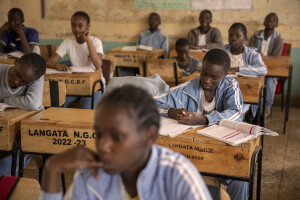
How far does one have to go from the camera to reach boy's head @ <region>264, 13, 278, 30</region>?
561 centimetres

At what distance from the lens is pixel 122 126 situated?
0.98 meters

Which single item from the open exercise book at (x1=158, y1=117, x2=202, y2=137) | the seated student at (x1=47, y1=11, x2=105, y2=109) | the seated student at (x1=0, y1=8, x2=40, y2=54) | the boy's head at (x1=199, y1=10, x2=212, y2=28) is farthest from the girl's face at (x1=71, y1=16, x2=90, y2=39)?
the boy's head at (x1=199, y1=10, x2=212, y2=28)

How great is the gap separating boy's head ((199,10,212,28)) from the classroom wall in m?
0.25

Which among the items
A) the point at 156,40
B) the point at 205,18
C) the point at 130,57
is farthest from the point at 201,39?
the point at 130,57

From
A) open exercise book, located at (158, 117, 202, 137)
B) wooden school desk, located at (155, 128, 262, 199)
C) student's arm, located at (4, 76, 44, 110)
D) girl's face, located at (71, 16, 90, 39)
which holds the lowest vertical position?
wooden school desk, located at (155, 128, 262, 199)

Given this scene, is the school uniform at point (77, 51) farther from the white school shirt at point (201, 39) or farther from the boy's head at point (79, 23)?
the white school shirt at point (201, 39)

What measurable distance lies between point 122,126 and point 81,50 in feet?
11.2

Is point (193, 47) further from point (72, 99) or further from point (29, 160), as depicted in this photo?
point (29, 160)

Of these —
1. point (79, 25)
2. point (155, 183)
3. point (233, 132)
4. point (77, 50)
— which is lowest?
point (233, 132)

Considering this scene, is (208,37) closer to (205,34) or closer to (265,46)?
(205,34)

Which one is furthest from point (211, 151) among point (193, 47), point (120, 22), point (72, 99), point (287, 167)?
point (120, 22)

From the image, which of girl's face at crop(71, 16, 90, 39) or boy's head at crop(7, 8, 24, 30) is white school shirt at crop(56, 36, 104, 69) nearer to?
girl's face at crop(71, 16, 90, 39)

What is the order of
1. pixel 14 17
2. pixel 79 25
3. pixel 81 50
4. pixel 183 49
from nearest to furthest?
pixel 79 25, pixel 81 50, pixel 183 49, pixel 14 17

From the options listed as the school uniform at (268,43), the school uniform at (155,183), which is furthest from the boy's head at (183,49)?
the school uniform at (155,183)
